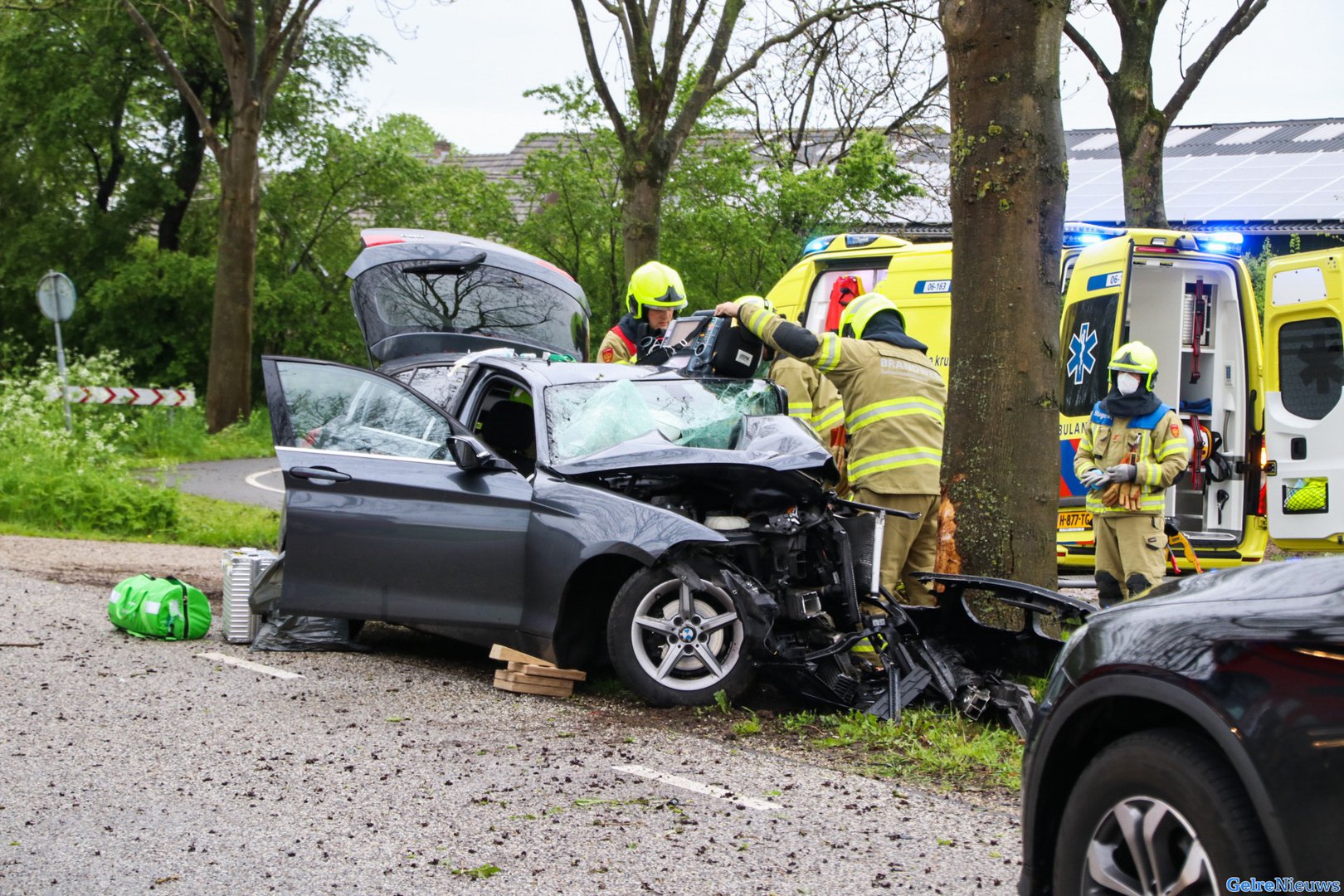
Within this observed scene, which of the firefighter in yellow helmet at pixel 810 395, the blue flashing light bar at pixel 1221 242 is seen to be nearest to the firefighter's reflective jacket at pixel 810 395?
the firefighter in yellow helmet at pixel 810 395

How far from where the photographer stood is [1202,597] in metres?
2.90

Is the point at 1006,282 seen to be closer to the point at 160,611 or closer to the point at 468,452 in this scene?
the point at 468,452

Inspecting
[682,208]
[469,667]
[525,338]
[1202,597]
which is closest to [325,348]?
[682,208]

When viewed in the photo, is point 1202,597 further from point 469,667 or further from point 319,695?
point 469,667

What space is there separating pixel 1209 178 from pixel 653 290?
20792mm

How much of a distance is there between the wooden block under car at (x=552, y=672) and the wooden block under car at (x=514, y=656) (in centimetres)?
1

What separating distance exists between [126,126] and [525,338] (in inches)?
793

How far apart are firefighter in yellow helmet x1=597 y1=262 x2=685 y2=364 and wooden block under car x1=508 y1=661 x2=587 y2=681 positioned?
3076mm

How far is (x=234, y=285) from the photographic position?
2189cm

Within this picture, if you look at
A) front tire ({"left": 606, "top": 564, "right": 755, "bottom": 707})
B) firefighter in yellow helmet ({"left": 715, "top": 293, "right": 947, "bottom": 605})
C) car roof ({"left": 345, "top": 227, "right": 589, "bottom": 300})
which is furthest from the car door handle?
car roof ({"left": 345, "top": 227, "right": 589, "bottom": 300})

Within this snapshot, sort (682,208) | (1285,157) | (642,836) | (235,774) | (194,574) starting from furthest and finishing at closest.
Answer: (1285,157) < (682,208) < (194,574) < (235,774) < (642,836)

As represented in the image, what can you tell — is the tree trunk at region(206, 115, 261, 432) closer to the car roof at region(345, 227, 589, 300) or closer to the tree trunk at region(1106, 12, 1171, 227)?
the car roof at region(345, 227, 589, 300)

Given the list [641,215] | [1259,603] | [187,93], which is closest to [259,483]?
[641,215]

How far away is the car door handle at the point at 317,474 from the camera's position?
6.96 metres
